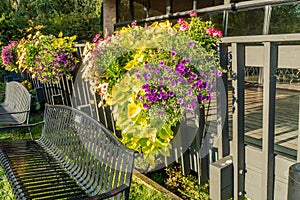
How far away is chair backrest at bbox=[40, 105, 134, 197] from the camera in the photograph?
185 cm

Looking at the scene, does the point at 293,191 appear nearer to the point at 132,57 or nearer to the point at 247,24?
the point at 132,57

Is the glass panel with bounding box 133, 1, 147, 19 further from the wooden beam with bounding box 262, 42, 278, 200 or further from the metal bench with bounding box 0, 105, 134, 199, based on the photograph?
the wooden beam with bounding box 262, 42, 278, 200

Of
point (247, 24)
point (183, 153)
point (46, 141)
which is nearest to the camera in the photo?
point (183, 153)

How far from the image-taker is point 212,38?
6.31ft

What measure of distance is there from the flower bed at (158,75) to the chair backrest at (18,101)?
185cm

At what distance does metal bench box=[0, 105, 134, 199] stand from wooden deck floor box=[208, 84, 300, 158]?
2.89ft

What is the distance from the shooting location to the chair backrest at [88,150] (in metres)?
1.85

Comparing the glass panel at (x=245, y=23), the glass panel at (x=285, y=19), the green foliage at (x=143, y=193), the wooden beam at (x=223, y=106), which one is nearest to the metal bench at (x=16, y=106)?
the green foliage at (x=143, y=193)

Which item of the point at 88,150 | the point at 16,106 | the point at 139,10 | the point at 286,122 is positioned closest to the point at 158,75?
the point at 88,150

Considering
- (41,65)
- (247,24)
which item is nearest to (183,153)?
(41,65)

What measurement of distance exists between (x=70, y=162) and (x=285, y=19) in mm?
3742

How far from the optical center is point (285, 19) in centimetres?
435

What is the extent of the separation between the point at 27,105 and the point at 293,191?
3257 mm

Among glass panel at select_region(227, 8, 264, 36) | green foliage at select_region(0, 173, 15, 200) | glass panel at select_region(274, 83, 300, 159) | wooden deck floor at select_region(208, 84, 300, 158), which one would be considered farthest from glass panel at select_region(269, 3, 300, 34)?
green foliage at select_region(0, 173, 15, 200)
